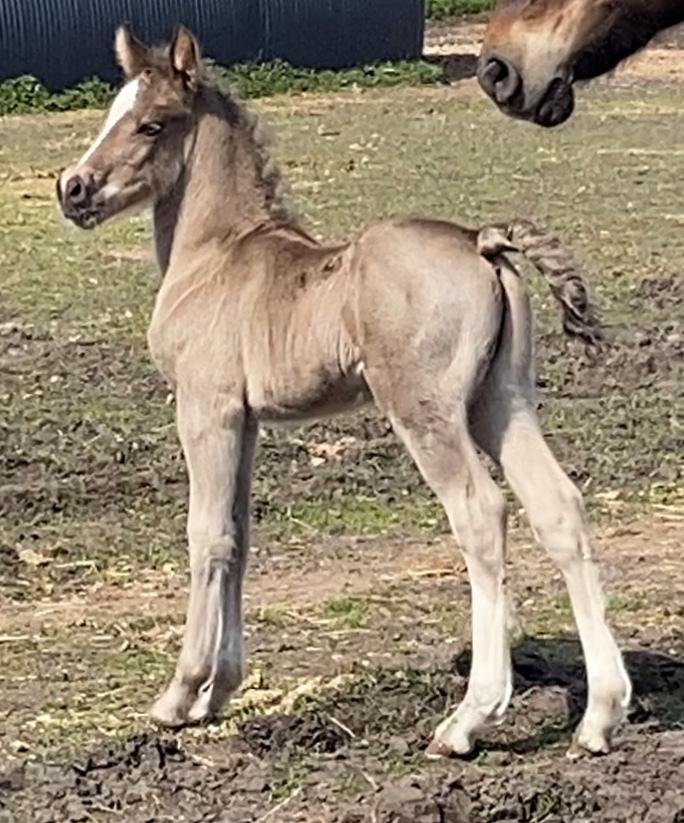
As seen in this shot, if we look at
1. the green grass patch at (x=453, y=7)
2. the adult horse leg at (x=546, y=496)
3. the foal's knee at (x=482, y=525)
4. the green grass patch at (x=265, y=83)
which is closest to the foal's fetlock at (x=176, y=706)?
the foal's knee at (x=482, y=525)

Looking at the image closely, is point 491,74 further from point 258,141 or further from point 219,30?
point 219,30

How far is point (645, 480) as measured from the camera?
26.1ft

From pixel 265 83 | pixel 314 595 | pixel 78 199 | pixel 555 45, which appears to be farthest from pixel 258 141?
pixel 265 83

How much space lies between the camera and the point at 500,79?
584 cm

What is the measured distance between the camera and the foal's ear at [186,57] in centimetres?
553

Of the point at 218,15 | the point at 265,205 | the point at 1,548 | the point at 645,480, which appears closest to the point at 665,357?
Answer: the point at 645,480

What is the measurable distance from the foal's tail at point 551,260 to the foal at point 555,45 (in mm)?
835

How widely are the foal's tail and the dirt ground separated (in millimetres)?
891

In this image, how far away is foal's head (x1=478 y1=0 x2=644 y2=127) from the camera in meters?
5.81

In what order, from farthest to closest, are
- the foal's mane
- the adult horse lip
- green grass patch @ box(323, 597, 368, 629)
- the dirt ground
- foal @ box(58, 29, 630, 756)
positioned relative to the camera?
1. green grass patch @ box(323, 597, 368, 629)
2. the adult horse lip
3. the foal's mane
4. foal @ box(58, 29, 630, 756)
5. the dirt ground

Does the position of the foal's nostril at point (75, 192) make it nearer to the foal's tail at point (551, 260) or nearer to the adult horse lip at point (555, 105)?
the foal's tail at point (551, 260)

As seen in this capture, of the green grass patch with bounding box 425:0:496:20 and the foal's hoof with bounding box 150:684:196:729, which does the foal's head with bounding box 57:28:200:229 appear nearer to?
the foal's hoof with bounding box 150:684:196:729

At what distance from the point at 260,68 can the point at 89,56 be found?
2.20m

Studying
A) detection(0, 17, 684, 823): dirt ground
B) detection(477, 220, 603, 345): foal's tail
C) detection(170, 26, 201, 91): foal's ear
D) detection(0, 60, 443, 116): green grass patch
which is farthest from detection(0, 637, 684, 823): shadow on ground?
detection(0, 60, 443, 116): green grass patch
